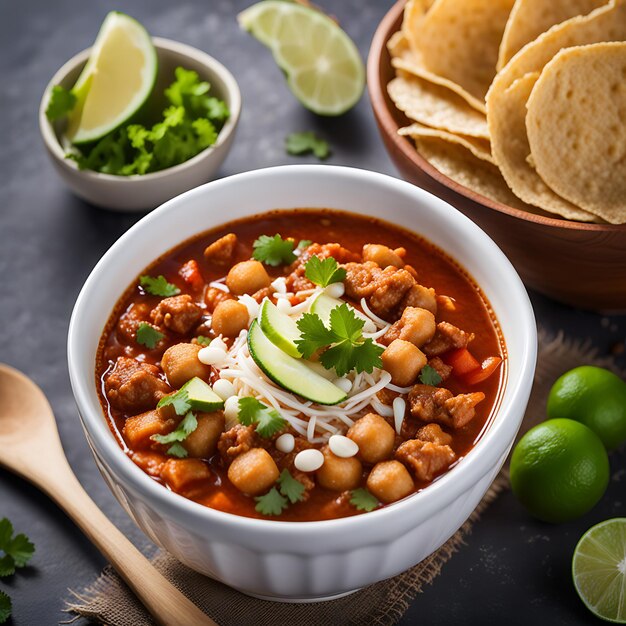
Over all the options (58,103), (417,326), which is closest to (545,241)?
(417,326)

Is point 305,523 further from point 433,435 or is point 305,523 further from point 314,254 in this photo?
point 314,254

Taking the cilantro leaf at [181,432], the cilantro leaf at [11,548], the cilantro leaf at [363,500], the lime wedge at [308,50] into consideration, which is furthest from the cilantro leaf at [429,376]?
the lime wedge at [308,50]

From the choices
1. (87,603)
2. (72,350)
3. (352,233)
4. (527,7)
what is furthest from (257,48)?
(87,603)

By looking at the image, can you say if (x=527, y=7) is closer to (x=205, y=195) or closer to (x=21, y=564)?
(x=205, y=195)

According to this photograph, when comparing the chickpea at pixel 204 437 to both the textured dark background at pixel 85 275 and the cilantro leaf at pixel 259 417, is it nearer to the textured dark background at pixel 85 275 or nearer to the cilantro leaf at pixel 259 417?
the cilantro leaf at pixel 259 417

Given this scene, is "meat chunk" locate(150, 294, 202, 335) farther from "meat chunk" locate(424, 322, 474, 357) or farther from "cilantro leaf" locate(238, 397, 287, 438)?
"meat chunk" locate(424, 322, 474, 357)

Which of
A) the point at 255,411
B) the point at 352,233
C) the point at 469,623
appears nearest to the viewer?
the point at 255,411
